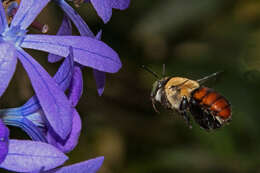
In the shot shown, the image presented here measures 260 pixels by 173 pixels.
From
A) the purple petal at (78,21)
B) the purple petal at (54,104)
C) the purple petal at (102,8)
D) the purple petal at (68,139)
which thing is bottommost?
the purple petal at (68,139)

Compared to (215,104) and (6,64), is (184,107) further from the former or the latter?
(6,64)

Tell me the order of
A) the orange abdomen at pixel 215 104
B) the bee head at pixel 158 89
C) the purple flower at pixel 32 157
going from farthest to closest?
1. the bee head at pixel 158 89
2. the orange abdomen at pixel 215 104
3. the purple flower at pixel 32 157

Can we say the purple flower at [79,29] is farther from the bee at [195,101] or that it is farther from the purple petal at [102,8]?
the bee at [195,101]

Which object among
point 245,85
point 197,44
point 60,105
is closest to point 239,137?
point 245,85

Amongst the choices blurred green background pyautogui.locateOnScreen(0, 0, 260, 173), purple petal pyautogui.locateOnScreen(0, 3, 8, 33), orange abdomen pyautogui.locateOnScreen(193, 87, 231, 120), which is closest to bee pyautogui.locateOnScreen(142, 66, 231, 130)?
orange abdomen pyautogui.locateOnScreen(193, 87, 231, 120)

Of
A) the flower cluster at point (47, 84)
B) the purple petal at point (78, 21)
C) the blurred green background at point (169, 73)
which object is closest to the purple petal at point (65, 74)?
the flower cluster at point (47, 84)

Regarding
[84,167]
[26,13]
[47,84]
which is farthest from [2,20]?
[84,167]
